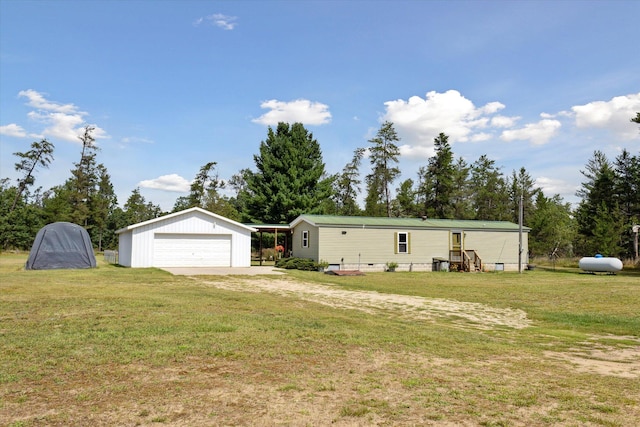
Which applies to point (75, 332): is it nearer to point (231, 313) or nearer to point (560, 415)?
point (231, 313)

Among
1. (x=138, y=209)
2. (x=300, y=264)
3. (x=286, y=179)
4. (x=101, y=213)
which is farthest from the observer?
(x=138, y=209)

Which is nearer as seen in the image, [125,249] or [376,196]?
[125,249]

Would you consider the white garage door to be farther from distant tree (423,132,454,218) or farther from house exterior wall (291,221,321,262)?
distant tree (423,132,454,218)

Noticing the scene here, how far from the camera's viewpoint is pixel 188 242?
25.1 m

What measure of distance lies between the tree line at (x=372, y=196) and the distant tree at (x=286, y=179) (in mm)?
100

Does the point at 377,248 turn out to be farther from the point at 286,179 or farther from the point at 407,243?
the point at 286,179

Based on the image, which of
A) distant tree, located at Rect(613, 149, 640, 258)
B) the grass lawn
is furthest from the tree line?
the grass lawn

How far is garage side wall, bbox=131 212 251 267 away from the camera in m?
23.9

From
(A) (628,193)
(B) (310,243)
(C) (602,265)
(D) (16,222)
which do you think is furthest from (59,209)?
(A) (628,193)

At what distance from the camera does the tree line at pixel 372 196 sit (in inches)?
1583

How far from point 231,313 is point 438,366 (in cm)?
495

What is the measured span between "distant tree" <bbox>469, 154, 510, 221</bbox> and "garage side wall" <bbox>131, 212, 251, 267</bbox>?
3593 centimetres

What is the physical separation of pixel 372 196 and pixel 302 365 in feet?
150

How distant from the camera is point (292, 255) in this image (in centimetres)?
3081
